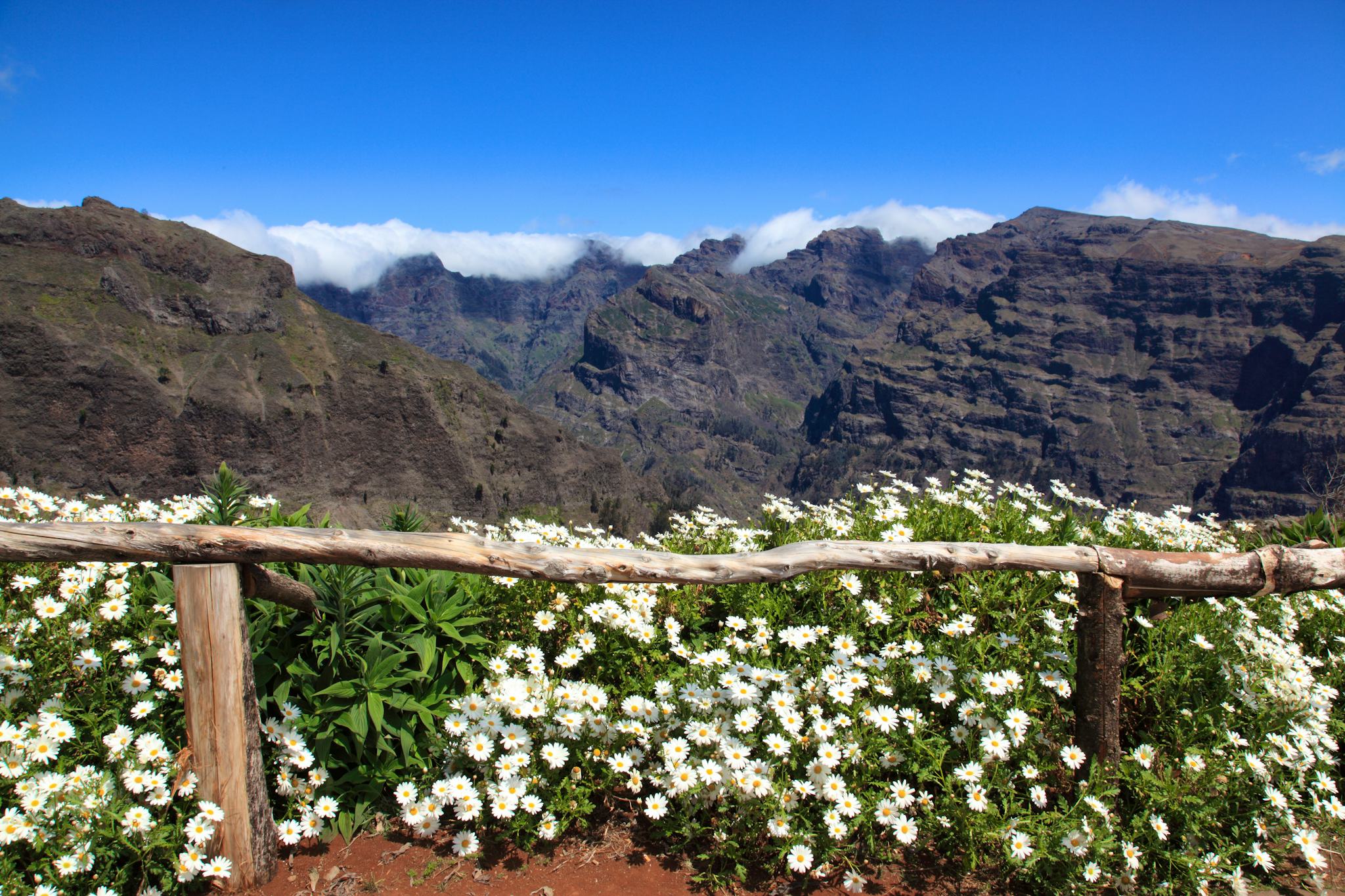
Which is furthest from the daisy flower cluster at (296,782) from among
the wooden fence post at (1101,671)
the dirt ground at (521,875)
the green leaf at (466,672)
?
the wooden fence post at (1101,671)

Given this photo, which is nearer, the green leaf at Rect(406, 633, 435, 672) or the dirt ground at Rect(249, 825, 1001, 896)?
the dirt ground at Rect(249, 825, 1001, 896)

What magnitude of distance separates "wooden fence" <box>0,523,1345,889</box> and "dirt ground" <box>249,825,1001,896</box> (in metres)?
0.27

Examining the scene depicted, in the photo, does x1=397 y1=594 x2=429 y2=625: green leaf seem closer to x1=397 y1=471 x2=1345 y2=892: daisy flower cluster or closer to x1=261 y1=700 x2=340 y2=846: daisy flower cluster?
x1=397 y1=471 x2=1345 y2=892: daisy flower cluster

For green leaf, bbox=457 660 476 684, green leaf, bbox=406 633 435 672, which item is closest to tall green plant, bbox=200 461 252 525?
green leaf, bbox=406 633 435 672

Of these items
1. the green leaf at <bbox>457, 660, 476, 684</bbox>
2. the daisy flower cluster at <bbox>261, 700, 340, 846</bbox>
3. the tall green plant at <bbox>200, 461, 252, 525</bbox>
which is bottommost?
the daisy flower cluster at <bbox>261, 700, 340, 846</bbox>

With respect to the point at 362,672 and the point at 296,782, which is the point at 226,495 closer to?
the point at 362,672

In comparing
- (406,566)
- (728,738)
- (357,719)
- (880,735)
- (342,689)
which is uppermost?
(406,566)

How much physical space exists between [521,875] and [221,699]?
1695 mm

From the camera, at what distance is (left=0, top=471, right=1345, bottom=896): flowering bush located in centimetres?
360

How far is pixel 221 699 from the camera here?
3521 mm

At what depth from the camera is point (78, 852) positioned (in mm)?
3230

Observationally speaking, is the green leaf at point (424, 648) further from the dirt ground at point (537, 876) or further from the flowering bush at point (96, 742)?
the dirt ground at point (537, 876)

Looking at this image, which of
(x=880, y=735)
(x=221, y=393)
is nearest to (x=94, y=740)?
(x=880, y=735)

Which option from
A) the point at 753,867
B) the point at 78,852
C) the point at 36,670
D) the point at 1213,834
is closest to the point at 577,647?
the point at 753,867
